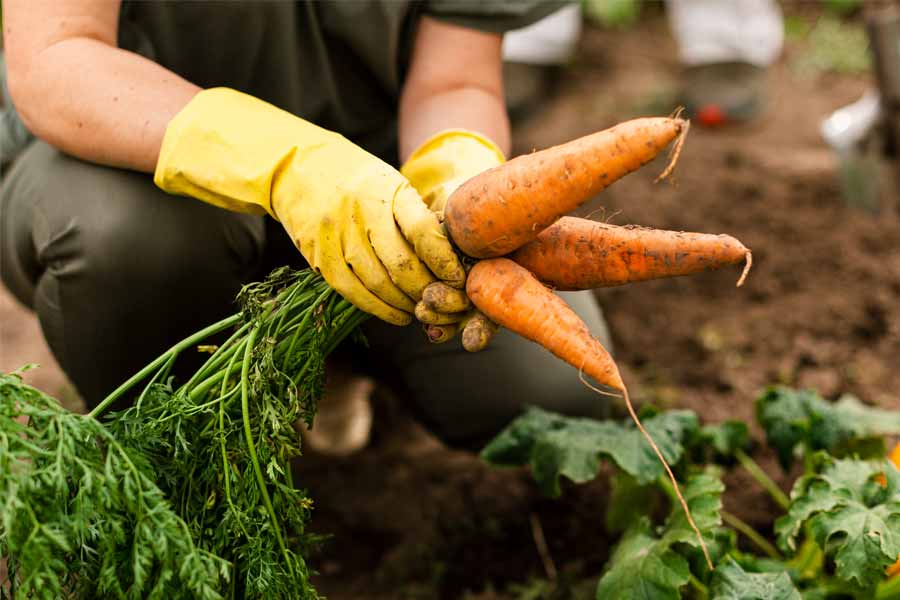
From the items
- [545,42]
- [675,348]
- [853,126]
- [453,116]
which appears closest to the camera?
[453,116]

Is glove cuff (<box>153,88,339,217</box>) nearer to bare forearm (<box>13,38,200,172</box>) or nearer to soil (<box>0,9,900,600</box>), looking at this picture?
bare forearm (<box>13,38,200,172</box>)

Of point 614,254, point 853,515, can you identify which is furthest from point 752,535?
point 614,254

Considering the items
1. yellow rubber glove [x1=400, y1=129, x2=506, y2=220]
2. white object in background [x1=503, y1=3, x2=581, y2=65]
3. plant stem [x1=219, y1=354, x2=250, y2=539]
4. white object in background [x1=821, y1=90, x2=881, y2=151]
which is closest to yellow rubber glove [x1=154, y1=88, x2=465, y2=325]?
yellow rubber glove [x1=400, y1=129, x2=506, y2=220]

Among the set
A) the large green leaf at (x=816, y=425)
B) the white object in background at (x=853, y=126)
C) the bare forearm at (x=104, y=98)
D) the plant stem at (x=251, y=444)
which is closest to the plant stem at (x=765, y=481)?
the large green leaf at (x=816, y=425)

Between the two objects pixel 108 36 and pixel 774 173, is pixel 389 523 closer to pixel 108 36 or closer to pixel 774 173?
pixel 108 36

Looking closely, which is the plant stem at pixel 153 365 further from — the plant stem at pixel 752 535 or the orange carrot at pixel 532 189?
the plant stem at pixel 752 535

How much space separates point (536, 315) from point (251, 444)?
0.52 metres

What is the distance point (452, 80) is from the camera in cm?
218

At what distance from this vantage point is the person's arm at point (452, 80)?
2.13 metres

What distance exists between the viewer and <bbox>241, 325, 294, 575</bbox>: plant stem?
1474mm

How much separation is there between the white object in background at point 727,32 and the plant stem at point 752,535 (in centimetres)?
279

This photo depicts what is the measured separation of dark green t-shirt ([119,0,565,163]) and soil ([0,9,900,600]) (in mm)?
613

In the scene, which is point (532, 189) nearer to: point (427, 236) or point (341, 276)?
point (427, 236)

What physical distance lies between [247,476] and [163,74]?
80 centimetres
